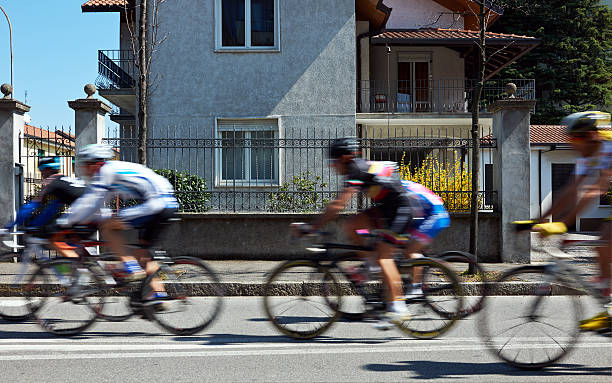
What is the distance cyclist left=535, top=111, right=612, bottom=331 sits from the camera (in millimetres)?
4555

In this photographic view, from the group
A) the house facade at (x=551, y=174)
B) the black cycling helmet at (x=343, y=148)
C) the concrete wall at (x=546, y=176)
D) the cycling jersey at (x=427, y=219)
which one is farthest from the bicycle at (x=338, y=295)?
the concrete wall at (x=546, y=176)

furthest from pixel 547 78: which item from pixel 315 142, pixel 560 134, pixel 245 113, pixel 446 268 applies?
pixel 446 268

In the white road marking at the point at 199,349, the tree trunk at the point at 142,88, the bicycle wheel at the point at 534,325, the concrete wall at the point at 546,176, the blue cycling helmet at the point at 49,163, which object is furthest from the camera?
the concrete wall at the point at 546,176

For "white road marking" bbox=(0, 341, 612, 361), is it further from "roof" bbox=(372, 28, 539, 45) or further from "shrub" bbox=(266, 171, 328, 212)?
"roof" bbox=(372, 28, 539, 45)

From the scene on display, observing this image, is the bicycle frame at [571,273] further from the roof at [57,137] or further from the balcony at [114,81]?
the balcony at [114,81]

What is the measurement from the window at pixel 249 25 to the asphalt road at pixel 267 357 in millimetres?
11246

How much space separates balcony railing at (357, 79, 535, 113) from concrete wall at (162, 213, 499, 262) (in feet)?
28.0

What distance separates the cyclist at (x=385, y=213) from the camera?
530cm

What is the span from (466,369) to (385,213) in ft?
4.90

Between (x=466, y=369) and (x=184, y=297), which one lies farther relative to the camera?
(x=184, y=297)

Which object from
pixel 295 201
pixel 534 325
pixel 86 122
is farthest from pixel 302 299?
pixel 86 122

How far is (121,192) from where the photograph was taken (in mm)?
5711

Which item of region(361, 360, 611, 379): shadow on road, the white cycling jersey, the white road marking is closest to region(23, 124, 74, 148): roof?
the white cycling jersey

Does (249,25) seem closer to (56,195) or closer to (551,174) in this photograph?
(56,195)
